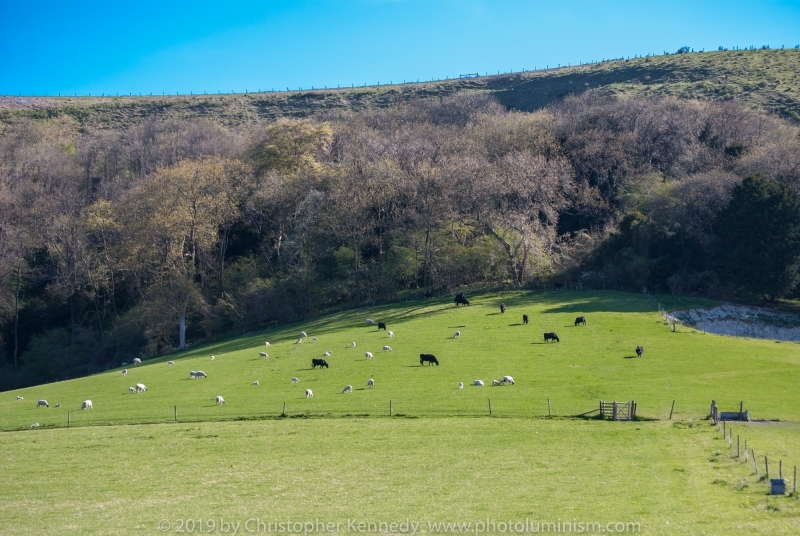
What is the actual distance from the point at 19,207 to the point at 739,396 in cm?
9015

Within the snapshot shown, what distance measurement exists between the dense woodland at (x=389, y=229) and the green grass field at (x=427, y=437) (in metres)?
13.6

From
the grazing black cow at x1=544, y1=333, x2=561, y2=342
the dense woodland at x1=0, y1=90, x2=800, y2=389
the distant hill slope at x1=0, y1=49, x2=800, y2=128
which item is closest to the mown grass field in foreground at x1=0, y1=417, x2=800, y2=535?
the grazing black cow at x1=544, y1=333, x2=561, y2=342

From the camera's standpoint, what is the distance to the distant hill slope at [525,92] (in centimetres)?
12562

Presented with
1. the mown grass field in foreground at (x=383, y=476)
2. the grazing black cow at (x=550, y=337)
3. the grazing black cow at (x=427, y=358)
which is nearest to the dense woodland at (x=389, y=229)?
the grazing black cow at (x=550, y=337)

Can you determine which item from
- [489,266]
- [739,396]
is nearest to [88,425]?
[739,396]

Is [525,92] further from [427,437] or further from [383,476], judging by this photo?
[383,476]

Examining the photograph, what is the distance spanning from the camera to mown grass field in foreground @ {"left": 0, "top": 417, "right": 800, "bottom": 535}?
23578 mm

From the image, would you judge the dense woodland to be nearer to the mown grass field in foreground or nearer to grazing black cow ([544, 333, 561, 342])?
grazing black cow ([544, 333, 561, 342])

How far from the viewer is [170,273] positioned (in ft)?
243

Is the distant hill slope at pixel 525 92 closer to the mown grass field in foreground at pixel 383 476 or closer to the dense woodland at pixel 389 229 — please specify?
the dense woodland at pixel 389 229

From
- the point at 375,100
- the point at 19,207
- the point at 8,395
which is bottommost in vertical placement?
the point at 8,395

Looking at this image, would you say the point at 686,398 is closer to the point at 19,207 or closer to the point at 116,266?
the point at 116,266

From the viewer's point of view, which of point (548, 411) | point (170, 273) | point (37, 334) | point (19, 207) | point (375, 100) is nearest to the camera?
point (548, 411)

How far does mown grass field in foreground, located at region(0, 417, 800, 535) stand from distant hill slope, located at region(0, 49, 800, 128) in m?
96.9
